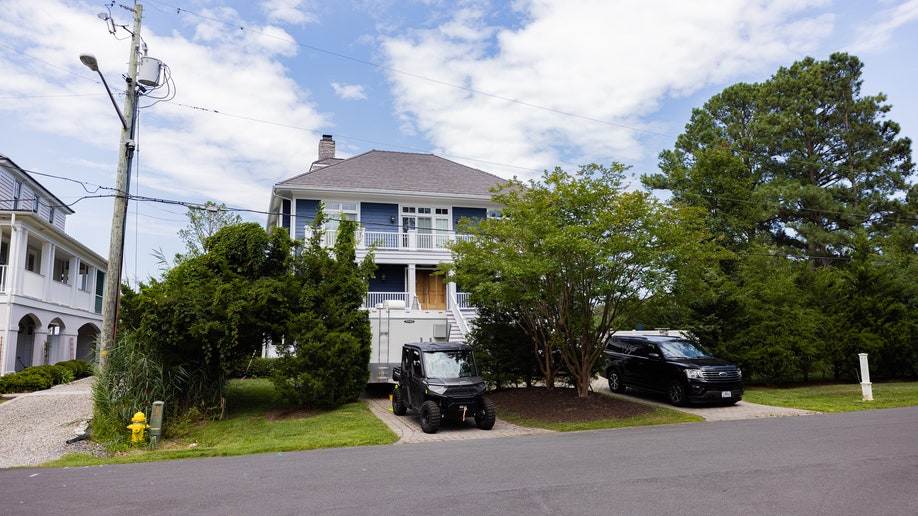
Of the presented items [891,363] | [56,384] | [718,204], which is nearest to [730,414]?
[891,363]

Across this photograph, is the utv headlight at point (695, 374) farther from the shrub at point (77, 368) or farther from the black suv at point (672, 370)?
the shrub at point (77, 368)

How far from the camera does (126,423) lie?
11227mm

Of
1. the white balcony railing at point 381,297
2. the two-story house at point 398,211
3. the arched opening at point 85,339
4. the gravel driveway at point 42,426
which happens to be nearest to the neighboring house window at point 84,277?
the arched opening at point 85,339

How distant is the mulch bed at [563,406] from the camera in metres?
12.8

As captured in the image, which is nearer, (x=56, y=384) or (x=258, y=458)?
(x=258, y=458)

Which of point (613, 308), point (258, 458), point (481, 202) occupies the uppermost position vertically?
point (481, 202)

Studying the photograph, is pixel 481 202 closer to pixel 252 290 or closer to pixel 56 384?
pixel 252 290

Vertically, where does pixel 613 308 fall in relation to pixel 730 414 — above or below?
above

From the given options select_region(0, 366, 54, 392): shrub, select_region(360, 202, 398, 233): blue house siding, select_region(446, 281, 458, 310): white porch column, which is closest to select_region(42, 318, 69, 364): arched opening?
select_region(0, 366, 54, 392): shrub

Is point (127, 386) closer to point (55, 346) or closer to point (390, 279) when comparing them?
point (390, 279)

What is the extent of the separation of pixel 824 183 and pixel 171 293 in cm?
3569

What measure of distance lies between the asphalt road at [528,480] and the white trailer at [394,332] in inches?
240

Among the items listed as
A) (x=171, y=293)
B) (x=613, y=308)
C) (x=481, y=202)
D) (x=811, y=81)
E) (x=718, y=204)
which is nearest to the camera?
(x=171, y=293)

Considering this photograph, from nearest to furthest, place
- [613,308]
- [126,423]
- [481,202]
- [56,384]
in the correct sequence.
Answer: [126,423] → [613,308] → [56,384] → [481,202]
